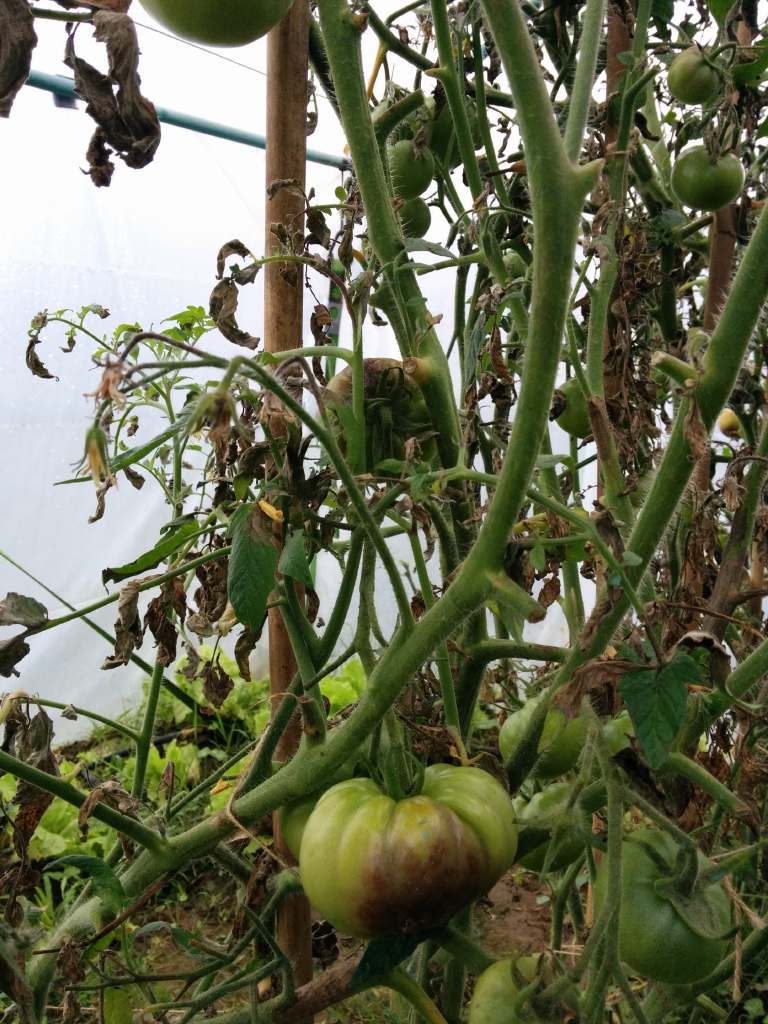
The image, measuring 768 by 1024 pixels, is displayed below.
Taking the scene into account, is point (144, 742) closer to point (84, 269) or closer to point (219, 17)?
point (219, 17)

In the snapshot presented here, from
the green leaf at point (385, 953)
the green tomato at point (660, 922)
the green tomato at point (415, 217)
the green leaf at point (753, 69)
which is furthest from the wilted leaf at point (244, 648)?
the green leaf at point (753, 69)

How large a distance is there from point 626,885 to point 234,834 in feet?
1.12

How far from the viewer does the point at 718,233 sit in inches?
46.3

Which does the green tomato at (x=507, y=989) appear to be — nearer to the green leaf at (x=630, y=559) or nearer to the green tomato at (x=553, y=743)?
the green tomato at (x=553, y=743)

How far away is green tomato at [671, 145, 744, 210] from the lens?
106 centimetres

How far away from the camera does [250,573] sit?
2.00 ft

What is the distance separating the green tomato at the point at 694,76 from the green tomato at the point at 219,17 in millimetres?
645

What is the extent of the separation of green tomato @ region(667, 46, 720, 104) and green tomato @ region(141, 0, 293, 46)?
65 cm

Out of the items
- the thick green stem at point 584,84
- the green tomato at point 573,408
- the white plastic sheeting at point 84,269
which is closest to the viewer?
the thick green stem at point 584,84

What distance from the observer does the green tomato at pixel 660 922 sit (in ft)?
A: 2.35

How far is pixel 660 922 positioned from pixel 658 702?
243mm

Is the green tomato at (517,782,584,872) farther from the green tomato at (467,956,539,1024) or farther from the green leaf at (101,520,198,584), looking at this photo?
the green leaf at (101,520,198,584)

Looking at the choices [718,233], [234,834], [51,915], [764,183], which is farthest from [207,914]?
[764,183]

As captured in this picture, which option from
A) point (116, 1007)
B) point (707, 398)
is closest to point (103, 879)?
point (116, 1007)
